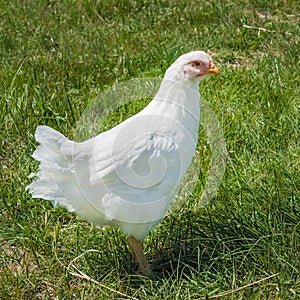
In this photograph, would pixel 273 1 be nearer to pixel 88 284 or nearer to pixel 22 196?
pixel 22 196

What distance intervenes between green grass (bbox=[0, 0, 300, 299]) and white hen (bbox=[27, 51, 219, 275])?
328 mm

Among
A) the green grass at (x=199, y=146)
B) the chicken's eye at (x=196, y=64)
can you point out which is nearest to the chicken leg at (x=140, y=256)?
the green grass at (x=199, y=146)

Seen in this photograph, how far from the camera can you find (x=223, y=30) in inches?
241

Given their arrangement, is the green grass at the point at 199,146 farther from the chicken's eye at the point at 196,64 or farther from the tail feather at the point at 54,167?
the chicken's eye at the point at 196,64

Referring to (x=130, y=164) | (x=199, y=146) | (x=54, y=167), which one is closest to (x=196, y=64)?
(x=130, y=164)

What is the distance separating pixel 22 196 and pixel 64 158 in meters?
0.92

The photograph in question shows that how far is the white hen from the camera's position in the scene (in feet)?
9.77

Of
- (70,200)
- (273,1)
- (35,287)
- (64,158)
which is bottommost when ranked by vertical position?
(273,1)

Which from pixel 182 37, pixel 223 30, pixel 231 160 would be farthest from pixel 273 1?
pixel 231 160

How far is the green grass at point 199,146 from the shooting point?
3.12 meters

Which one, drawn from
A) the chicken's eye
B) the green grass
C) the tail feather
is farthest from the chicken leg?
the chicken's eye

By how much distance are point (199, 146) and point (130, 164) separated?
1390mm

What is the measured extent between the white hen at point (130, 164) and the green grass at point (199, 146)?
328 millimetres

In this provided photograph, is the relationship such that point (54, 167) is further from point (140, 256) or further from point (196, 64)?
point (196, 64)
